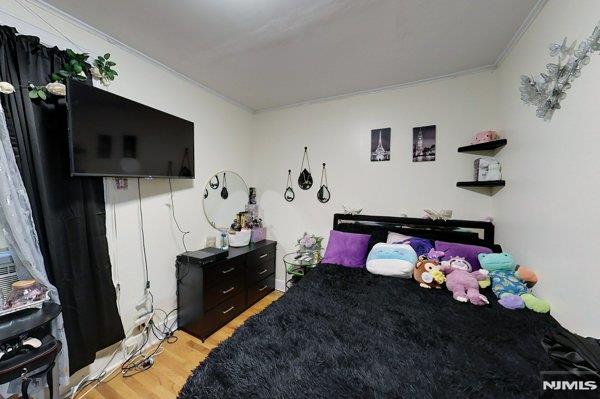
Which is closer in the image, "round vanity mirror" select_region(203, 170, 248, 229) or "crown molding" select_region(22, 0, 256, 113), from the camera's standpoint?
"crown molding" select_region(22, 0, 256, 113)

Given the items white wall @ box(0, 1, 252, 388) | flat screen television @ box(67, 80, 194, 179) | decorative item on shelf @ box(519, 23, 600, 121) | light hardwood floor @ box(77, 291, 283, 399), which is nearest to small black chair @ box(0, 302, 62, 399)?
light hardwood floor @ box(77, 291, 283, 399)

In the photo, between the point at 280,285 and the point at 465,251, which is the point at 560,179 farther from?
the point at 280,285

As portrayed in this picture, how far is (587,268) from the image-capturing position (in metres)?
1.12

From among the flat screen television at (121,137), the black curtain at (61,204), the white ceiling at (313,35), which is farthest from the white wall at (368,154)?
the black curtain at (61,204)

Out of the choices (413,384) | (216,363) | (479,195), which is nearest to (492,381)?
(413,384)

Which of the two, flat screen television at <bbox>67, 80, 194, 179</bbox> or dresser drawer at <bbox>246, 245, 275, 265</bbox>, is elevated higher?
flat screen television at <bbox>67, 80, 194, 179</bbox>

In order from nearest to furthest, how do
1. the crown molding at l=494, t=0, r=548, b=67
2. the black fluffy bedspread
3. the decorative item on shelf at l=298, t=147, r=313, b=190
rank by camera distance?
the black fluffy bedspread, the crown molding at l=494, t=0, r=548, b=67, the decorative item on shelf at l=298, t=147, r=313, b=190

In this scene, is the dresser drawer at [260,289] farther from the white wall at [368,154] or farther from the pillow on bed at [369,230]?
the pillow on bed at [369,230]

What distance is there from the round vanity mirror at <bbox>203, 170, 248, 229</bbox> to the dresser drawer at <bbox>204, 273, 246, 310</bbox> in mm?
695

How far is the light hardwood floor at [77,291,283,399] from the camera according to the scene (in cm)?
162

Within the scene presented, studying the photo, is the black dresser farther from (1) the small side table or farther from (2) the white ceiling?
(2) the white ceiling

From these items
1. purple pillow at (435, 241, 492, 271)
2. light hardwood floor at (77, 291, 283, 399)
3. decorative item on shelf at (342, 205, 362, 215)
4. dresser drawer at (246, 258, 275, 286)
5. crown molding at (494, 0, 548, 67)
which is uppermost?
crown molding at (494, 0, 548, 67)

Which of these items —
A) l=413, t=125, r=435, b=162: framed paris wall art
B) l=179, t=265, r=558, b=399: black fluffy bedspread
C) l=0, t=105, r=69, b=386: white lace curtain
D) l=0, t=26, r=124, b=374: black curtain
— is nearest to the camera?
l=179, t=265, r=558, b=399: black fluffy bedspread

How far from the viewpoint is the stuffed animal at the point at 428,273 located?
1803mm
